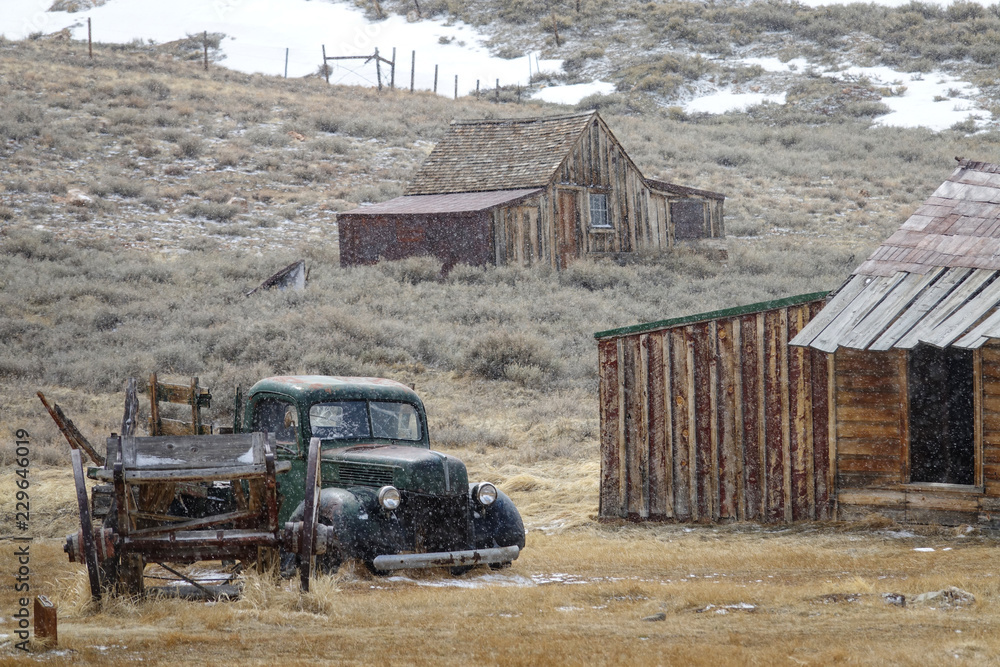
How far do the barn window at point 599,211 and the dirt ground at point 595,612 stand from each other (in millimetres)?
21653

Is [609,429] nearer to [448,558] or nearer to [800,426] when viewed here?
[800,426]

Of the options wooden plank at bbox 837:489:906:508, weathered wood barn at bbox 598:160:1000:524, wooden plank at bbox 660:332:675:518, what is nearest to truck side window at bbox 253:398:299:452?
weathered wood barn at bbox 598:160:1000:524

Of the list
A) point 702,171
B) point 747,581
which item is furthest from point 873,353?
point 702,171

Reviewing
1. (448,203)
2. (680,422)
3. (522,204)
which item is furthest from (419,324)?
(680,422)

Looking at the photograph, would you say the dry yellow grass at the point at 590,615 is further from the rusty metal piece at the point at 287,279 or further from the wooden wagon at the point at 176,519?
the rusty metal piece at the point at 287,279

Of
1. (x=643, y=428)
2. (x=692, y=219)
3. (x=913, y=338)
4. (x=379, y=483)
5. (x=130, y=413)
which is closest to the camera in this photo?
(x=130, y=413)

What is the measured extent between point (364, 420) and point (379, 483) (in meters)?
0.89

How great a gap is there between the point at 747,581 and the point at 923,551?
2.20 meters

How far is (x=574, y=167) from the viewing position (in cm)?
3089

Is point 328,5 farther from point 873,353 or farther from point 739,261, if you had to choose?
point 873,353

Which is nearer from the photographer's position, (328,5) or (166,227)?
(166,227)

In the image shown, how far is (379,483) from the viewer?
29.8 feet

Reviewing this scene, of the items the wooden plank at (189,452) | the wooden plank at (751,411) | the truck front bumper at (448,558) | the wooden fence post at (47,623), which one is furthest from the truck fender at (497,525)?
the wooden fence post at (47,623)

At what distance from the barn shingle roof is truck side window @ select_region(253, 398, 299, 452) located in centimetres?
2086
